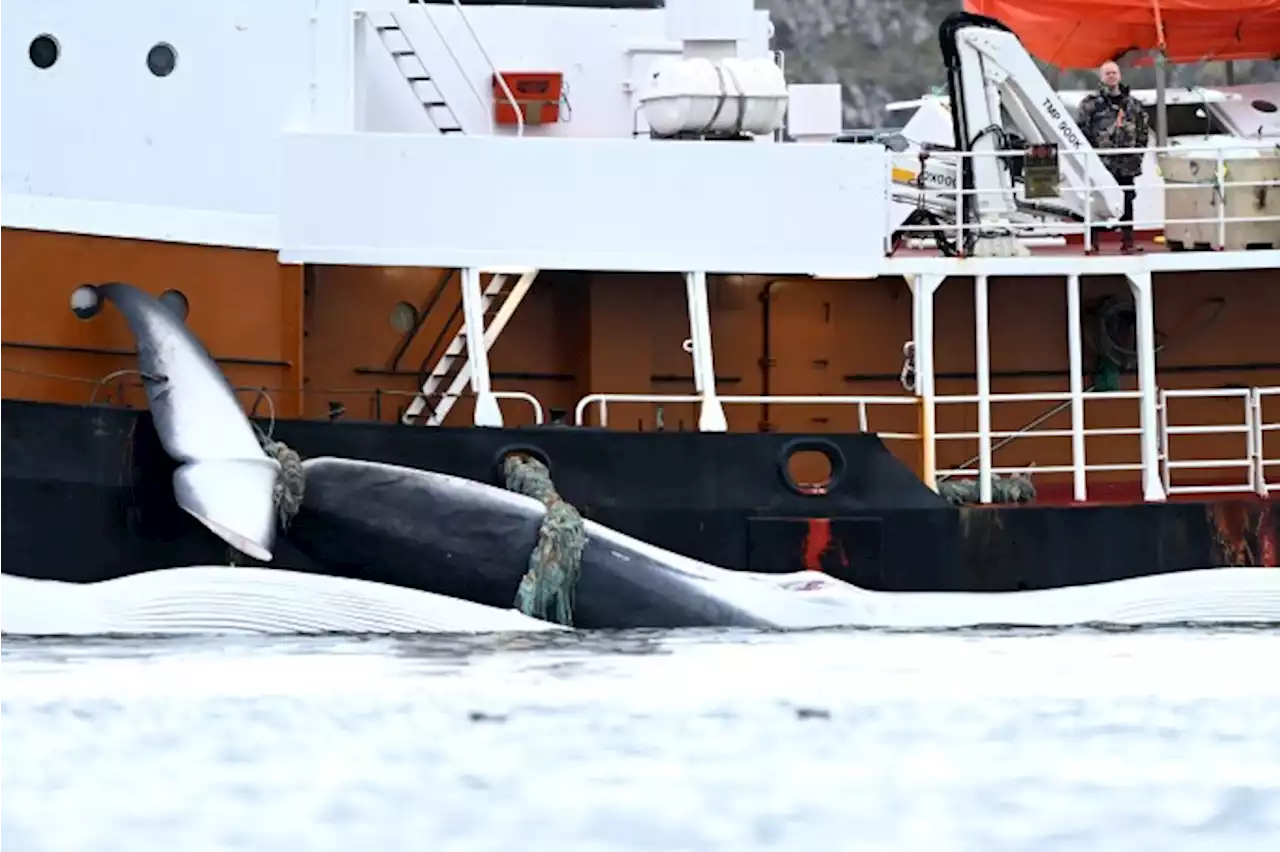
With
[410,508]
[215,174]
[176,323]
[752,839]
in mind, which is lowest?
[752,839]

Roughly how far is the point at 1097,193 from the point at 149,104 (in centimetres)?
626

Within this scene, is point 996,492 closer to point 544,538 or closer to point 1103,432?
point 1103,432

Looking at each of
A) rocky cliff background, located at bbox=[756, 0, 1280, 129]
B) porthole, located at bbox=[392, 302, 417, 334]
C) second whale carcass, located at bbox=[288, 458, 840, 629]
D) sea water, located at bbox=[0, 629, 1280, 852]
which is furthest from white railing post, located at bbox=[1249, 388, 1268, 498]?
rocky cliff background, located at bbox=[756, 0, 1280, 129]

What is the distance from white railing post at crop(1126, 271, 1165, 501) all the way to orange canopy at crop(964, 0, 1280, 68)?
5565 millimetres

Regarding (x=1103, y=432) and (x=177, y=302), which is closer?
(x=177, y=302)

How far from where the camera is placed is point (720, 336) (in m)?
13.4

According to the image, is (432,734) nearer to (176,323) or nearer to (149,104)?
(176,323)

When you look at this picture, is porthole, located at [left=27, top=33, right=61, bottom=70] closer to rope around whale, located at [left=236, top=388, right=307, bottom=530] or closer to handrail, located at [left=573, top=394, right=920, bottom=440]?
rope around whale, located at [left=236, top=388, right=307, bottom=530]

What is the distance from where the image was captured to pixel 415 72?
1450cm

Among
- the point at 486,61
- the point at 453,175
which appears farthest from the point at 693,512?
the point at 486,61

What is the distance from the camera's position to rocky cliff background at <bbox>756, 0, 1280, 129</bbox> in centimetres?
4488

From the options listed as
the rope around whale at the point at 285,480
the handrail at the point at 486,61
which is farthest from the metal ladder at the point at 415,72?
the rope around whale at the point at 285,480

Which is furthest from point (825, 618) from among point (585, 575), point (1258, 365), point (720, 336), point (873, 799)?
point (873, 799)

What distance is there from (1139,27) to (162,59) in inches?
373
